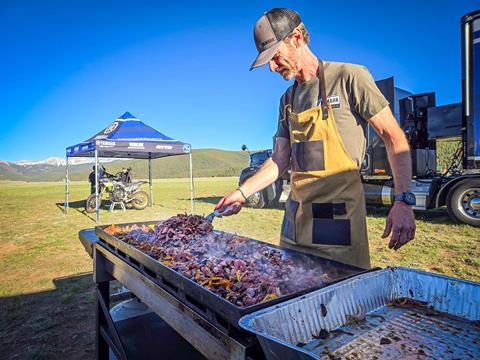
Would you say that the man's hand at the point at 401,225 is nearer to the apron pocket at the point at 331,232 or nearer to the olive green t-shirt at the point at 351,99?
the apron pocket at the point at 331,232

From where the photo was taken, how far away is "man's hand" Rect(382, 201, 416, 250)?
1607mm

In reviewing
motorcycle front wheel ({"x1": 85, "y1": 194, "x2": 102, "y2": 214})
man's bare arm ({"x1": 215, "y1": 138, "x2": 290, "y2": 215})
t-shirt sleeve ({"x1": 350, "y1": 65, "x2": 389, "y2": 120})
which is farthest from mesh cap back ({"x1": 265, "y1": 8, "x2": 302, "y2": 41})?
motorcycle front wheel ({"x1": 85, "y1": 194, "x2": 102, "y2": 214})

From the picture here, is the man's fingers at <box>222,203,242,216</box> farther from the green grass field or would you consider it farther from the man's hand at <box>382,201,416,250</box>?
the green grass field

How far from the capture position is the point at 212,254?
1.87 meters

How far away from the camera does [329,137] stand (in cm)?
193

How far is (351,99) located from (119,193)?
1288 centimetres

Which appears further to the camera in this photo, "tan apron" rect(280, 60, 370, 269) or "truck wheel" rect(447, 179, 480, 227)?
"truck wheel" rect(447, 179, 480, 227)

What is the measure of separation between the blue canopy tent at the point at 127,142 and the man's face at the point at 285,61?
32.5 ft

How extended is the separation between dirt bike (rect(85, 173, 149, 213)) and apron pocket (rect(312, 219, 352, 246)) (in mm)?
12169

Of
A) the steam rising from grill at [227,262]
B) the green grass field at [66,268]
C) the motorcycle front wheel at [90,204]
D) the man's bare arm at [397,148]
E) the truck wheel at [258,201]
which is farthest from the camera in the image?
the motorcycle front wheel at [90,204]

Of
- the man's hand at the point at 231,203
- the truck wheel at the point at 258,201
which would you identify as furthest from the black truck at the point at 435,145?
the man's hand at the point at 231,203

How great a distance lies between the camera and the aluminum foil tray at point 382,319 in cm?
99

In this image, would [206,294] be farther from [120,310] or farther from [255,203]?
[255,203]

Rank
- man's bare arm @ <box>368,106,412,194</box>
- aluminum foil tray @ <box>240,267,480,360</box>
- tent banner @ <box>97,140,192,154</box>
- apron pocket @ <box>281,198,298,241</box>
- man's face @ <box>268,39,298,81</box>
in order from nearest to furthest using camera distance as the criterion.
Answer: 1. aluminum foil tray @ <box>240,267,480,360</box>
2. man's bare arm @ <box>368,106,412,194</box>
3. man's face @ <box>268,39,298,81</box>
4. apron pocket @ <box>281,198,298,241</box>
5. tent banner @ <box>97,140,192,154</box>
